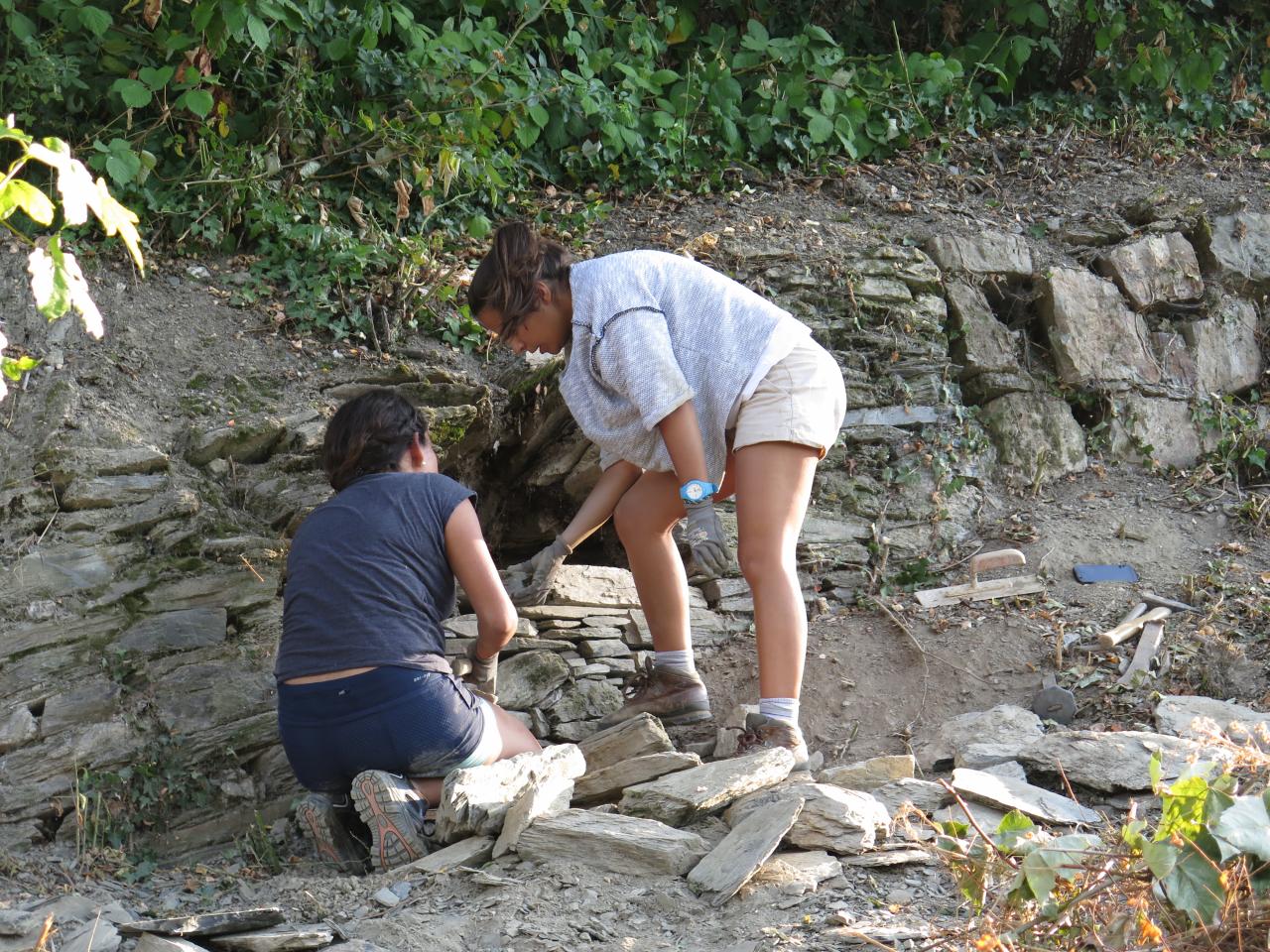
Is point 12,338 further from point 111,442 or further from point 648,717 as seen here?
point 648,717

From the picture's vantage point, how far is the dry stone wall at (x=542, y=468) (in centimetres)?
399

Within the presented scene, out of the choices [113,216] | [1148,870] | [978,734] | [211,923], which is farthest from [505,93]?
[1148,870]

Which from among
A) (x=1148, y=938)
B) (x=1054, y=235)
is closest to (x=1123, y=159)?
(x=1054, y=235)

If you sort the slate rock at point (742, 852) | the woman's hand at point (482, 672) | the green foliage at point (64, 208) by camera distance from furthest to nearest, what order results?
1. the woman's hand at point (482, 672)
2. the slate rock at point (742, 852)
3. the green foliage at point (64, 208)

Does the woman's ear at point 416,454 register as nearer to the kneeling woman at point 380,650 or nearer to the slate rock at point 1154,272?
the kneeling woman at point 380,650

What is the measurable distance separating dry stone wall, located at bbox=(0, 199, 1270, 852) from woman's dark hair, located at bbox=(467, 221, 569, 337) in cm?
128

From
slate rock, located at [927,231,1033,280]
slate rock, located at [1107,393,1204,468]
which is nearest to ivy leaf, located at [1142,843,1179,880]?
slate rock, located at [1107,393,1204,468]

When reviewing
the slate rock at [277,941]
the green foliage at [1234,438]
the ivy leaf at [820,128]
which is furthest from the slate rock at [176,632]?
the green foliage at [1234,438]

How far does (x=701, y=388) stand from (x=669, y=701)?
3.65ft

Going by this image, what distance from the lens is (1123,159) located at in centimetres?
730

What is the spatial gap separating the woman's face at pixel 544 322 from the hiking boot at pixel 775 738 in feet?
4.13

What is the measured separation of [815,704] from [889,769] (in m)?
1.09

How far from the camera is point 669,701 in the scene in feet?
13.6

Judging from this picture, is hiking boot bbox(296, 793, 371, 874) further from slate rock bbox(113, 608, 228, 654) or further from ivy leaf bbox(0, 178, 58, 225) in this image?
ivy leaf bbox(0, 178, 58, 225)
